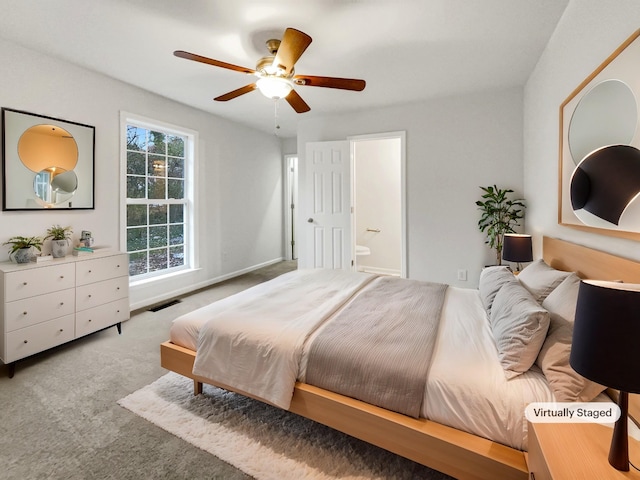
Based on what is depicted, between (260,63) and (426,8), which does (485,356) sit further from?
(260,63)

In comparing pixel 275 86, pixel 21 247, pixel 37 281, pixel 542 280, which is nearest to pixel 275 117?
pixel 275 86

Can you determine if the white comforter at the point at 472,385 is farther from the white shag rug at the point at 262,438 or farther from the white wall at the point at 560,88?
the white wall at the point at 560,88

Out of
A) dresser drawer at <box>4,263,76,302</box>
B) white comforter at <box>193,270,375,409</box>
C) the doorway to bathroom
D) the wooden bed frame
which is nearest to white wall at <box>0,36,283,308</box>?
dresser drawer at <box>4,263,76,302</box>

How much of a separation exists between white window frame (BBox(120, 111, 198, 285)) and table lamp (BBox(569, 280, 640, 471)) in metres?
3.95

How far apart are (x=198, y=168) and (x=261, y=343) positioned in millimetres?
3455

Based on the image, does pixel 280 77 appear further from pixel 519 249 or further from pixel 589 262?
pixel 519 249

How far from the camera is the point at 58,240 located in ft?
8.96

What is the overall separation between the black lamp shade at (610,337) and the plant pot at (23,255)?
11.2 ft

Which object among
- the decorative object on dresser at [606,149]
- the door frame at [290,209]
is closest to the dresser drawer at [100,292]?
the decorative object on dresser at [606,149]

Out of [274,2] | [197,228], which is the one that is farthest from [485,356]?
[197,228]

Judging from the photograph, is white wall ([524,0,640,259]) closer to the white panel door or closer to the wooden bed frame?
the wooden bed frame

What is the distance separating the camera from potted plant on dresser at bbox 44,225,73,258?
2.70m

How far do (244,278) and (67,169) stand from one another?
2.80 metres

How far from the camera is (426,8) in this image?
2.12 metres
